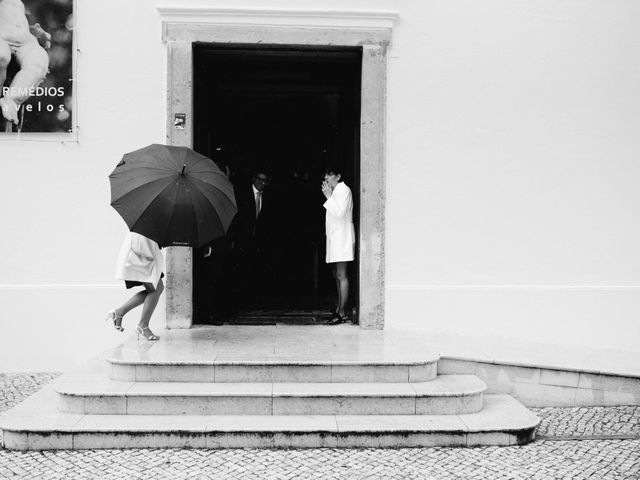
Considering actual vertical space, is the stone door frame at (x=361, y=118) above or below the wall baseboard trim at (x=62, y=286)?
above

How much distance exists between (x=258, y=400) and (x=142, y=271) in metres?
1.93

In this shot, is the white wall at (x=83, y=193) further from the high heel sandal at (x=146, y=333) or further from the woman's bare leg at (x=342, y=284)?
the woman's bare leg at (x=342, y=284)

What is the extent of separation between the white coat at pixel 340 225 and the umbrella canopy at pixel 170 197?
185 cm

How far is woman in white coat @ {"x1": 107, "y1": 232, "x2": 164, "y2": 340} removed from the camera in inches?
282

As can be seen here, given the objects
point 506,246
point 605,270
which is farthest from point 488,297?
point 605,270

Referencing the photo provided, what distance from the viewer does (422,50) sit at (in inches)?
337

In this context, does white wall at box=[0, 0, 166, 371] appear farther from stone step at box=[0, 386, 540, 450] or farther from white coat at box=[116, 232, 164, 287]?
stone step at box=[0, 386, 540, 450]

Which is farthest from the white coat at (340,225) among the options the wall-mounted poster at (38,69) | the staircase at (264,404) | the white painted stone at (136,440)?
the white painted stone at (136,440)

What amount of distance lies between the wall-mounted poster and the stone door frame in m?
1.14

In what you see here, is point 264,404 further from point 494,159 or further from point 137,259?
point 494,159

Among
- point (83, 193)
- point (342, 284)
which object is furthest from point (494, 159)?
point (83, 193)

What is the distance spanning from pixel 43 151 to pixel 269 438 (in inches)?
178

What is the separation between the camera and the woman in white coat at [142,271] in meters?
7.17

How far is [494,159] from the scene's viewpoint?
8.63 meters
